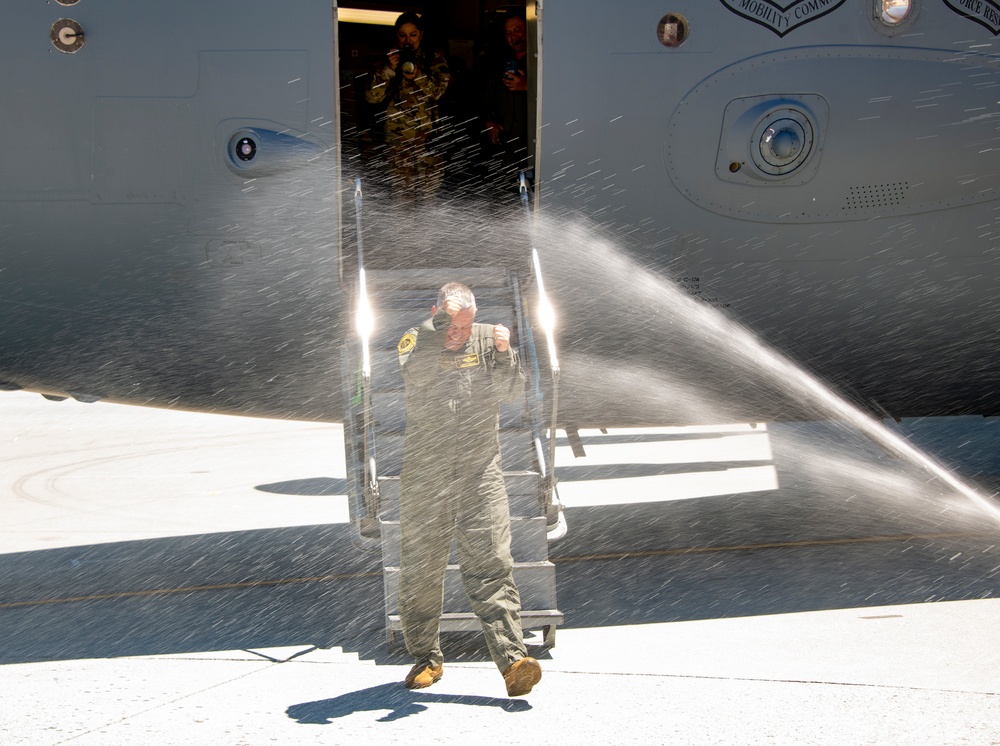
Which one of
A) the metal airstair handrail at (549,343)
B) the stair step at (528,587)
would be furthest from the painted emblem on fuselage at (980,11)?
the stair step at (528,587)

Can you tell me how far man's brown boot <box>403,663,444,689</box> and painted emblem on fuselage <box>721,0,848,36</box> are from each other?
442 cm

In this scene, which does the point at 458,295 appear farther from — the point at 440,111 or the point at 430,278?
the point at 440,111

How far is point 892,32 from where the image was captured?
6.85 metres

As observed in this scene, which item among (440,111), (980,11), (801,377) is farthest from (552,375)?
(980,11)

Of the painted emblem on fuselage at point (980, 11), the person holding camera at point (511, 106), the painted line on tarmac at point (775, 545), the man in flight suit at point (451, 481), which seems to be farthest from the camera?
the painted line on tarmac at point (775, 545)

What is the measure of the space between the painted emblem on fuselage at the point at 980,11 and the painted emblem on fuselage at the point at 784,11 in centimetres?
79

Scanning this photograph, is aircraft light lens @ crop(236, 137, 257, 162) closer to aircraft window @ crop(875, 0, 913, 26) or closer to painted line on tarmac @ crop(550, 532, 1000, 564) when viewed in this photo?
painted line on tarmac @ crop(550, 532, 1000, 564)

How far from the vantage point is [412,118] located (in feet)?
25.8

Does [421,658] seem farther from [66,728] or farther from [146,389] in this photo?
[146,389]

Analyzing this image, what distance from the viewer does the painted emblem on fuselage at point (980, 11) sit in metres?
6.89

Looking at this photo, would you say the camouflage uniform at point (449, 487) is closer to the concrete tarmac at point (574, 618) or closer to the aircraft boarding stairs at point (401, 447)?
the aircraft boarding stairs at point (401, 447)

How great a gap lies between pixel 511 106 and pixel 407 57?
33.6 inches

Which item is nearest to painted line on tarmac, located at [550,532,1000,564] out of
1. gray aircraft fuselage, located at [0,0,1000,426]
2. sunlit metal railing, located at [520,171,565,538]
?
gray aircraft fuselage, located at [0,0,1000,426]

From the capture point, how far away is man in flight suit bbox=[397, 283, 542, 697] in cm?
533
